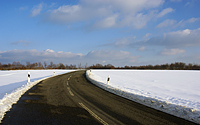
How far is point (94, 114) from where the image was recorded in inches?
191

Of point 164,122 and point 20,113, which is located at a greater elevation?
point 20,113

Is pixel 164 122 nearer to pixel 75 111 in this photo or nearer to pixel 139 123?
pixel 139 123

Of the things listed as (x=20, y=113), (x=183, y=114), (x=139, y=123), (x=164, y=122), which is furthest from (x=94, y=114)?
(x=183, y=114)

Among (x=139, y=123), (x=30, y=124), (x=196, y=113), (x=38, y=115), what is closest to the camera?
(x=30, y=124)

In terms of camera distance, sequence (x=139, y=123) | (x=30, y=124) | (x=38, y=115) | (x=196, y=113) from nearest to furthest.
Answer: (x=30, y=124)
(x=139, y=123)
(x=38, y=115)
(x=196, y=113)

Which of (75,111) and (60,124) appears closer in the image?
(60,124)

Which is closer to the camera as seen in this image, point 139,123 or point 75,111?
point 139,123

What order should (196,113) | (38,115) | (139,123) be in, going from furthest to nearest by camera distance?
(196,113)
(38,115)
(139,123)

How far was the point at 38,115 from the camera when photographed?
15.3ft

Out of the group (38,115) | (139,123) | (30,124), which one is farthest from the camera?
(38,115)

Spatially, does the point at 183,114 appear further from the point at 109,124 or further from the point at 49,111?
the point at 49,111

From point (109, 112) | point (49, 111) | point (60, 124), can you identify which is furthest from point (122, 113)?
point (49, 111)

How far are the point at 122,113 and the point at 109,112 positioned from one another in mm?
547

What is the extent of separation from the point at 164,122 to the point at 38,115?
15.6ft
